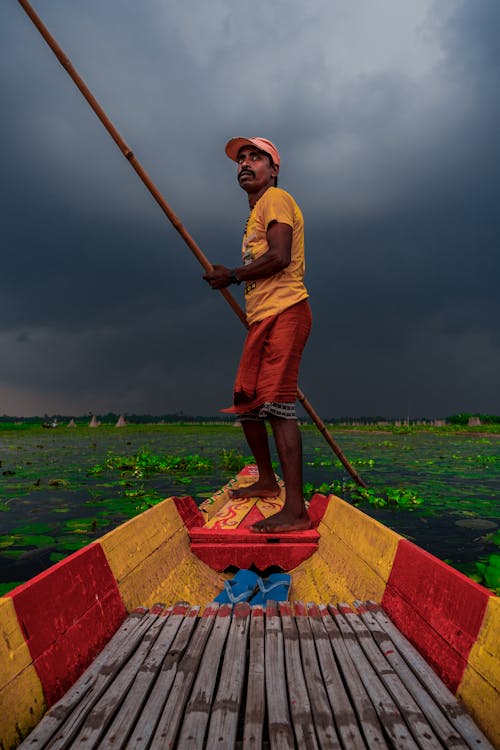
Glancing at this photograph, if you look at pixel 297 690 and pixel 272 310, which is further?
pixel 272 310

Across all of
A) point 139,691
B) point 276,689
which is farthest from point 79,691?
point 276,689

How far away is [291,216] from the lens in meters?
3.14

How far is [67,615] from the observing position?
4.54 ft

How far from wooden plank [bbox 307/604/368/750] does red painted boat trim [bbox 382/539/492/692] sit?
32cm

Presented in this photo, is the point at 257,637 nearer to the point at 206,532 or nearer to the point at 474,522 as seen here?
the point at 206,532

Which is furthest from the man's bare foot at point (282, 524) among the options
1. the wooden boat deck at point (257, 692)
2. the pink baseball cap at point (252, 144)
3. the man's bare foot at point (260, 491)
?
the pink baseball cap at point (252, 144)

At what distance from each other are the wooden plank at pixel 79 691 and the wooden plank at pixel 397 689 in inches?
32.4

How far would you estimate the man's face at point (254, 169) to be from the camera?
3.35 m

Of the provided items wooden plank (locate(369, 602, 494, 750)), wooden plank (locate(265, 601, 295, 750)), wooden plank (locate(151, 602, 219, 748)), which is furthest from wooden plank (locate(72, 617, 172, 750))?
wooden plank (locate(369, 602, 494, 750))

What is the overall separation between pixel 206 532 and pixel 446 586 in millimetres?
1663

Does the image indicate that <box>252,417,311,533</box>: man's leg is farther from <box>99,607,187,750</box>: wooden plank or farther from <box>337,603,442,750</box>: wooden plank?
<box>99,607,187,750</box>: wooden plank

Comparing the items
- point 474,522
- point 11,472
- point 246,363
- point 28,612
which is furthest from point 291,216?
point 11,472

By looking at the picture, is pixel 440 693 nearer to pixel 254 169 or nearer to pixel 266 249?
pixel 266 249

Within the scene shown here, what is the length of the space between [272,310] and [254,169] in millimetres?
1163
